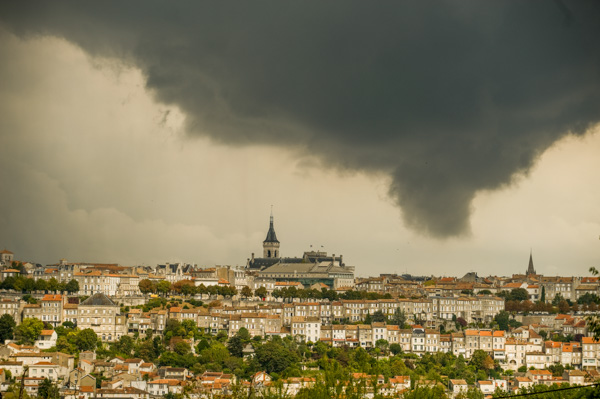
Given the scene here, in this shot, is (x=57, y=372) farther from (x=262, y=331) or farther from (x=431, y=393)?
(x=431, y=393)

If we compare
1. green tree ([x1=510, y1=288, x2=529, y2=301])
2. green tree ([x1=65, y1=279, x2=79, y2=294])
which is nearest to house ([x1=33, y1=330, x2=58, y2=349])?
green tree ([x1=65, y1=279, x2=79, y2=294])

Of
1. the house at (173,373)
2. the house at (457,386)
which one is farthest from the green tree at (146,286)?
the house at (457,386)

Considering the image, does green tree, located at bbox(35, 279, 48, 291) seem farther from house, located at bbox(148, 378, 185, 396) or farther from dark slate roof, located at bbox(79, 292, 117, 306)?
house, located at bbox(148, 378, 185, 396)

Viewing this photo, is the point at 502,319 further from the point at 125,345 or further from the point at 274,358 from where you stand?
the point at 125,345

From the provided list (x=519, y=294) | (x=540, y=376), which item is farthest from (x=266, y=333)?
(x=519, y=294)

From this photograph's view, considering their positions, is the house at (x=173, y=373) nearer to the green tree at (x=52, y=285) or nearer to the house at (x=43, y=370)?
the house at (x=43, y=370)

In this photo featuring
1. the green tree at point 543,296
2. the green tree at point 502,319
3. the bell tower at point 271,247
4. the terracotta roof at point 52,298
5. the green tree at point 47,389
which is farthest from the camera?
the bell tower at point 271,247

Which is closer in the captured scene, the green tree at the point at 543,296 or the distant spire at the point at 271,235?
the green tree at the point at 543,296
